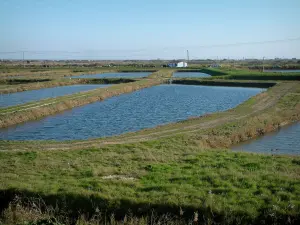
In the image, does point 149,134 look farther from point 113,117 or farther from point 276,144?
point 113,117

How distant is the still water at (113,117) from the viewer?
2881 cm

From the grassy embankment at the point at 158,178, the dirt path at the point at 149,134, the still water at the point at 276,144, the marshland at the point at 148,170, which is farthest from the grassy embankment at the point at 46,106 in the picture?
the still water at the point at 276,144

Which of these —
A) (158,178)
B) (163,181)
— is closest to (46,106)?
(158,178)

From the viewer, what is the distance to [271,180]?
1273 centimetres

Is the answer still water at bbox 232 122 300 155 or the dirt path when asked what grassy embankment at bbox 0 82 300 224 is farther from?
still water at bbox 232 122 300 155

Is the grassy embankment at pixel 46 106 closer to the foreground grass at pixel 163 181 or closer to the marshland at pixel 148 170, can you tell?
the marshland at pixel 148 170

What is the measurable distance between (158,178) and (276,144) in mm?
14377

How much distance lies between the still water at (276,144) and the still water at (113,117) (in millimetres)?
9550

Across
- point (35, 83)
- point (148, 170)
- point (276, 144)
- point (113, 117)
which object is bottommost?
point (276, 144)

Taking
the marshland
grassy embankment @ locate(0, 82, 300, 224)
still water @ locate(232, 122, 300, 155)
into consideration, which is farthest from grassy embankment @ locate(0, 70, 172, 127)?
still water @ locate(232, 122, 300, 155)

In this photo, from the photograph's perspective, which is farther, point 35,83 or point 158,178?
point 35,83

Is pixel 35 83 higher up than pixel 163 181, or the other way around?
pixel 35 83

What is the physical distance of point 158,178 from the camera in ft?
44.3

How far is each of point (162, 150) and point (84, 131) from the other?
11.3m
